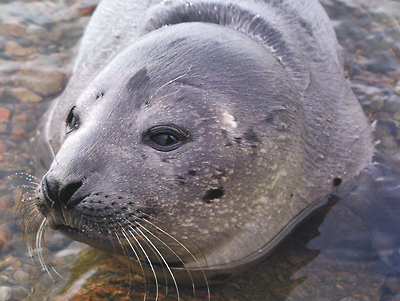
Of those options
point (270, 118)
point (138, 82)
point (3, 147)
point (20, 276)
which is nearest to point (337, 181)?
point (270, 118)

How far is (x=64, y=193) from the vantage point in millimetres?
2426

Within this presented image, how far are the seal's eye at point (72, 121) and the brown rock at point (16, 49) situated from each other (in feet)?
8.25

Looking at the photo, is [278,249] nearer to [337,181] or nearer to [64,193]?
[337,181]

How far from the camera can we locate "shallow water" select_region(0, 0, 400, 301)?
3.14 metres

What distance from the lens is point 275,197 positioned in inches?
125

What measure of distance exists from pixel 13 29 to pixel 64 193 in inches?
143

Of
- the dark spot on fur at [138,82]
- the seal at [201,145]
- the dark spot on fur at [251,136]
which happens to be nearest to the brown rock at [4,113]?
the seal at [201,145]

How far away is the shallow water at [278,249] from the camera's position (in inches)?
124

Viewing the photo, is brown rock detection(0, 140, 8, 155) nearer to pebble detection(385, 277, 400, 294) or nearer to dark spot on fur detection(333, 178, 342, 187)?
dark spot on fur detection(333, 178, 342, 187)

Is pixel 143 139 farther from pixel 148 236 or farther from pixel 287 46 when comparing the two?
pixel 287 46

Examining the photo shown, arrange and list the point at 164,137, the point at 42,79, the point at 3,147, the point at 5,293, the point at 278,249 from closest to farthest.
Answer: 1. the point at 164,137
2. the point at 5,293
3. the point at 278,249
4. the point at 3,147
5. the point at 42,79

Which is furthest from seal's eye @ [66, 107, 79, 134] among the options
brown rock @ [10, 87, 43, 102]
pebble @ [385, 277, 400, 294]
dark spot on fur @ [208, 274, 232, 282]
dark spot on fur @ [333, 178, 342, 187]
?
pebble @ [385, 277, 400, 294]

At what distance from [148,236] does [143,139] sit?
1.98 ft

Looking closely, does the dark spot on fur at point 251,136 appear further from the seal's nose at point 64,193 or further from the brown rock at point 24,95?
the brown rock at point 24,95
